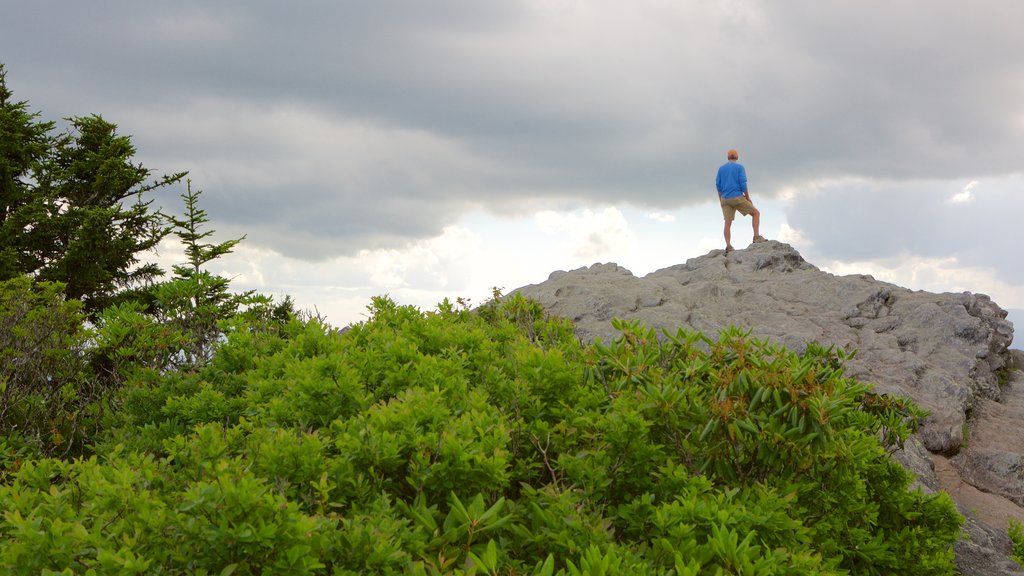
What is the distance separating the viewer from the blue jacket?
54.0ft

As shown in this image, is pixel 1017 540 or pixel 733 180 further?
pixel 733 180

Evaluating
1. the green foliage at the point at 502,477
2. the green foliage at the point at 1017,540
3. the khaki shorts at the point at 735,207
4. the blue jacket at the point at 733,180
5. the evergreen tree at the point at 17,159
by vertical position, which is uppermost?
→ the evergreen tree at the point at 17,159

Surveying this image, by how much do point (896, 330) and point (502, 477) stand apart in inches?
381

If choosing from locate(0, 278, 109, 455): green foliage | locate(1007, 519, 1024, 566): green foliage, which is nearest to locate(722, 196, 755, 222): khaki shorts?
locate(1007, 519, 1024, 566): green foliage

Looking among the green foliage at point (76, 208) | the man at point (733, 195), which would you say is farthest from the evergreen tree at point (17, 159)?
the man at point (733, 195)

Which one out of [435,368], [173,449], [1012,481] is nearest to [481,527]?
[435,368]

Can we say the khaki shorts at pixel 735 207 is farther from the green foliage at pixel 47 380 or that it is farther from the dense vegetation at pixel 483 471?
the green foliage at pixel 47 380

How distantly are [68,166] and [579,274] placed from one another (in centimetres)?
2103

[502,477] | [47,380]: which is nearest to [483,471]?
[502,477]

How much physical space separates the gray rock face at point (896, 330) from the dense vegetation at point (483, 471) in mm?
3639

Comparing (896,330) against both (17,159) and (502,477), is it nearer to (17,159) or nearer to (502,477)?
(502,477)

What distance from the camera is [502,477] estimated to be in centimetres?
332

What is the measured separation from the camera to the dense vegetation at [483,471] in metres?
2.78

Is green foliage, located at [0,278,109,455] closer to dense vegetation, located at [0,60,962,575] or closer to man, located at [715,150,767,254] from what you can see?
dense vegetation, located at [0,60,962,575]
